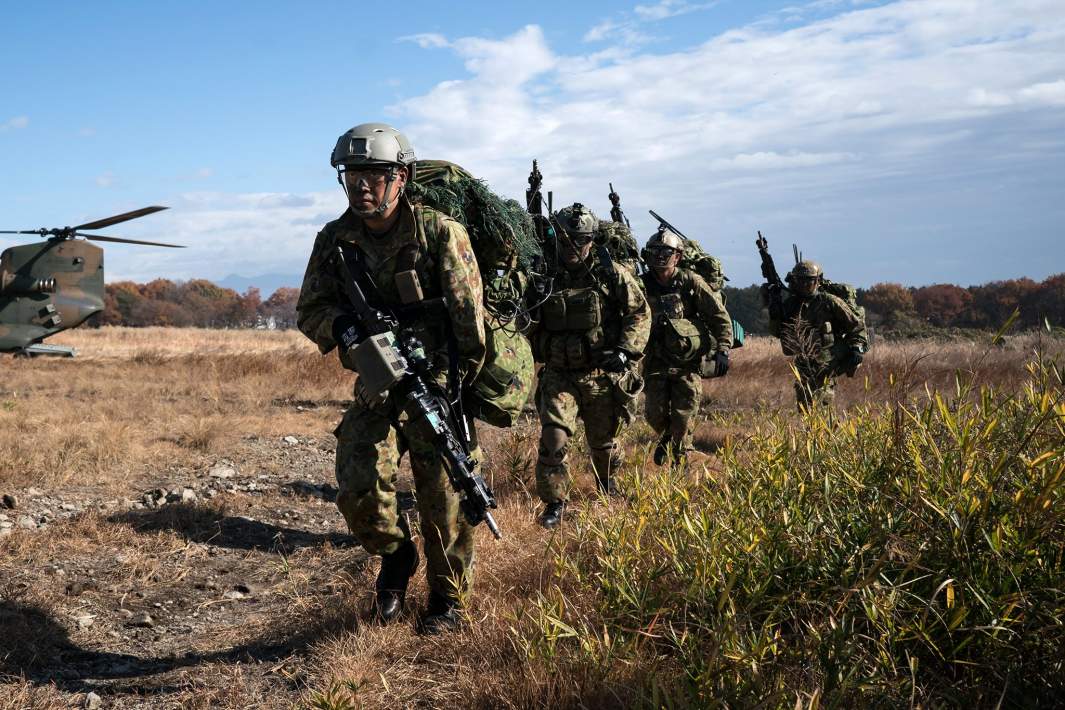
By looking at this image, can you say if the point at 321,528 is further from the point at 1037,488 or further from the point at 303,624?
the point at 1037,488

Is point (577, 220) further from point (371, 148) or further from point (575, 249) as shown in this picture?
point (371, 148)

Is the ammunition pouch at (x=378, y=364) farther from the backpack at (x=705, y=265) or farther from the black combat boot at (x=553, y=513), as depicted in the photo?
the backpack at (x=705, y=265)

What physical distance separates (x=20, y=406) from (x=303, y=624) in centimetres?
906

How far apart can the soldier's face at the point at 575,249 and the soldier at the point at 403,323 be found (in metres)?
2.63

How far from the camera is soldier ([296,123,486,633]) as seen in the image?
3.96 m

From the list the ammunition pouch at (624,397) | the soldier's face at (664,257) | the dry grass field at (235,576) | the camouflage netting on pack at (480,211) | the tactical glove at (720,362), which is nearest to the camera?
→ the dry grass field at (235,576)

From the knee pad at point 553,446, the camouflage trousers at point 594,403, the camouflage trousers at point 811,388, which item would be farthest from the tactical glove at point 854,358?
the knee pad at point 553,446

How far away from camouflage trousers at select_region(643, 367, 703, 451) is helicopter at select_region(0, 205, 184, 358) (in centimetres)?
1109

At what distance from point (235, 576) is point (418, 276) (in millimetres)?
2560

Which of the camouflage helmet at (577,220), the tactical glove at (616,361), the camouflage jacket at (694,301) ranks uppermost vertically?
the camouflage helmet at (577,220)

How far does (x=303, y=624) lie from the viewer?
4.29 meters

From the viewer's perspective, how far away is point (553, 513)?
244 inches

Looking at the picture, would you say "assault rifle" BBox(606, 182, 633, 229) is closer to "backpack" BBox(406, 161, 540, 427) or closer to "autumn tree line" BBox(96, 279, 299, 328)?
"backpack" BBox(406, 161, 540, 427)

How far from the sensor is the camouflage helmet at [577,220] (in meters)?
6.62
